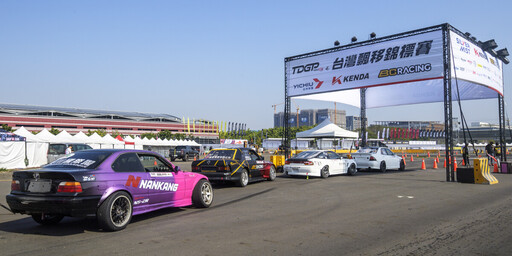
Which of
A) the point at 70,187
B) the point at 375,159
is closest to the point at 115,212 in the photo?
the point at 70,187

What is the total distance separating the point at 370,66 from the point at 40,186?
55.7 feet

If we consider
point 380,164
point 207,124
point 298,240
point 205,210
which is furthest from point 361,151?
point 207,124

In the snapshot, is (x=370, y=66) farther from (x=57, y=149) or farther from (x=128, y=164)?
(x=57, y=149)

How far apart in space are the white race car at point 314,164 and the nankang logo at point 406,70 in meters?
5.15

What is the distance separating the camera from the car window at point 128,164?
22.2ft

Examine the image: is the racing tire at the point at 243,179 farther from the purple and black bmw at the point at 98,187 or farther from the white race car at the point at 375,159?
the white race car at the point at 375,159

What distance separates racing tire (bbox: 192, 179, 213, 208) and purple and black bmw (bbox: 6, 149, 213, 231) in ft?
2.29

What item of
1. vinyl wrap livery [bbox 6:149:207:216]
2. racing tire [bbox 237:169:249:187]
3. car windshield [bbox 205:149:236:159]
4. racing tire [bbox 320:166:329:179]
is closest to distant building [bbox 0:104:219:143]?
car windshield [bbox 205:149:236:159]

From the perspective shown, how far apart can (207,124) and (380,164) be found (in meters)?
124

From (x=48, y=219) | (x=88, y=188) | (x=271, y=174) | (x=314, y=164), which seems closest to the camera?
(x=88, y=188)

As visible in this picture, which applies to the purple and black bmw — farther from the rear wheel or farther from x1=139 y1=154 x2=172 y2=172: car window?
the rear wheel

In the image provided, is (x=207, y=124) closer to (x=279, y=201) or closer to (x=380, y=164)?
(x=380, y=164)

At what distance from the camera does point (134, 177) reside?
22.8ft

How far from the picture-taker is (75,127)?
105 m
